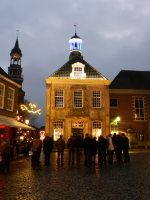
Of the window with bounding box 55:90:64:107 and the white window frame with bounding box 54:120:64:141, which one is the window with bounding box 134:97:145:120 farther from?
the white window frame with bounding box 54:120:64:141

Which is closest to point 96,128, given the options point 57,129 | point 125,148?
point 57,129

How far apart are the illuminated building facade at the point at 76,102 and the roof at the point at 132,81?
3660mm

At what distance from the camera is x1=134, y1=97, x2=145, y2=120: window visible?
29.8 metres

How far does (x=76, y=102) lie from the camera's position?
27688mm

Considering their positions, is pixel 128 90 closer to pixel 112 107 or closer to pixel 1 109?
pixel 112 107

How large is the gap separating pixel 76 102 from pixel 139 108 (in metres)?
9.22

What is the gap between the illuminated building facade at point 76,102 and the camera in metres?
26.9

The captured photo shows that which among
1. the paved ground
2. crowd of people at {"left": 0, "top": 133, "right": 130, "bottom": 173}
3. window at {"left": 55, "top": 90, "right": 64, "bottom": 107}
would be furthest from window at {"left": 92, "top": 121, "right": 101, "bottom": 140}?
the paved ground

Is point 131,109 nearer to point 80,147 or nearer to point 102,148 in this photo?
point 102,148

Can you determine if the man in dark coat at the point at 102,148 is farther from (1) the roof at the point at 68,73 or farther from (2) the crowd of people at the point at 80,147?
(1) the roof at the point at 68,73

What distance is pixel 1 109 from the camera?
17562mm

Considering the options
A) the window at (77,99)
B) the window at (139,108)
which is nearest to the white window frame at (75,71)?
the window at (77,99)

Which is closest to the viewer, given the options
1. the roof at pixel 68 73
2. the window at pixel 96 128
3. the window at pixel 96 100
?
the window at pixel 96 128

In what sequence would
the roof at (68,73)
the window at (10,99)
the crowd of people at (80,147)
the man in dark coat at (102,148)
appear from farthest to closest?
1. the roof at (68,73)
2. the window at (10,99)
3. the man in dark coat at (102,148)
4. the crowd of people at (80,147)
